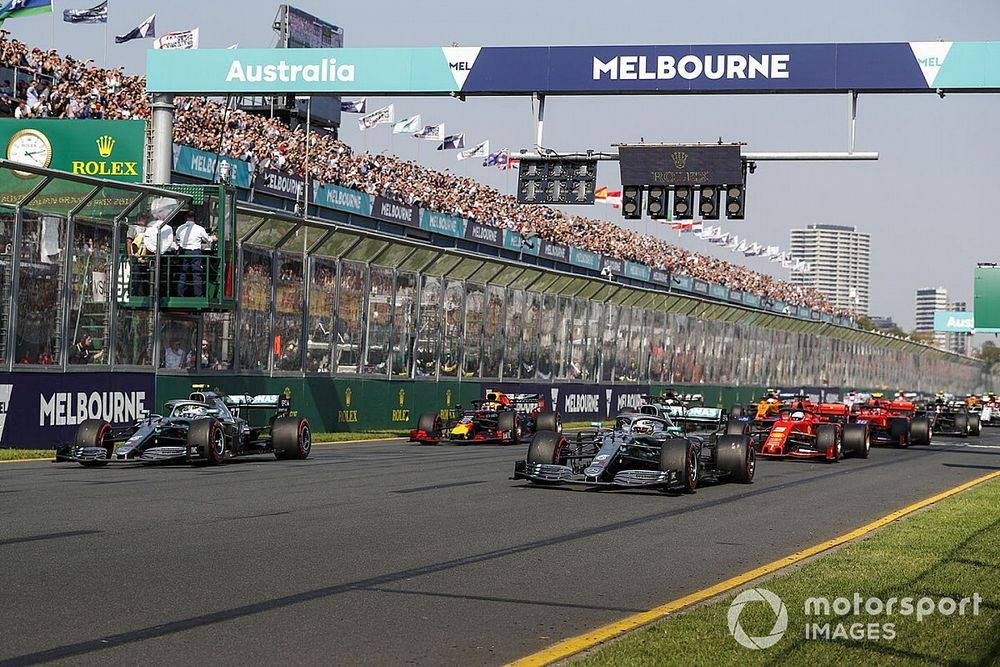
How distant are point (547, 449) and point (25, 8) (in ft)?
60.3

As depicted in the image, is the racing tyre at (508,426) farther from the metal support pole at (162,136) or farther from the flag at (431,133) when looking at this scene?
the flag at (431,133)

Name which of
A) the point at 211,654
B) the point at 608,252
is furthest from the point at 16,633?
the point at 608,252

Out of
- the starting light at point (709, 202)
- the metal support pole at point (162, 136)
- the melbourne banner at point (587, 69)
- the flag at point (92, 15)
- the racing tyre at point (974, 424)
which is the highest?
the flag at point (92, 15)

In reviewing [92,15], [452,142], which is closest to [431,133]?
[452,142]

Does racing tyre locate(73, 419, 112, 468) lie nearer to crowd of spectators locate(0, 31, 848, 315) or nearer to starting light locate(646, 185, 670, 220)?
starting light locate(646, 185, 670, 220)

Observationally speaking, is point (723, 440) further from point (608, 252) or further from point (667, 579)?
point (608, 252)

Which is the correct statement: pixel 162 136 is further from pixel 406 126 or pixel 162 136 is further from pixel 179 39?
pixel 406 126

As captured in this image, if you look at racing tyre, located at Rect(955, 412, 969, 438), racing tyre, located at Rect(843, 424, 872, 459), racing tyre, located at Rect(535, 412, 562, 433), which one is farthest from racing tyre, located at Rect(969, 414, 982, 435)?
racing tyre, located at Rect(535, 412, 562, 433)

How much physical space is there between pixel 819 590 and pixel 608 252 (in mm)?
60401

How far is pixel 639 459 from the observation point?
57.4ft

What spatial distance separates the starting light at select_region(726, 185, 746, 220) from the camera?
86.6 feet

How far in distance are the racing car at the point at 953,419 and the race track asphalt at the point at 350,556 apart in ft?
77.8

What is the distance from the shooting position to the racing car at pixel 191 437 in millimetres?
18703

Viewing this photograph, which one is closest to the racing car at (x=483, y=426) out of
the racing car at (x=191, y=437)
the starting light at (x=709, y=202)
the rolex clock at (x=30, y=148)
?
the starting light at (x=709, y=202)
